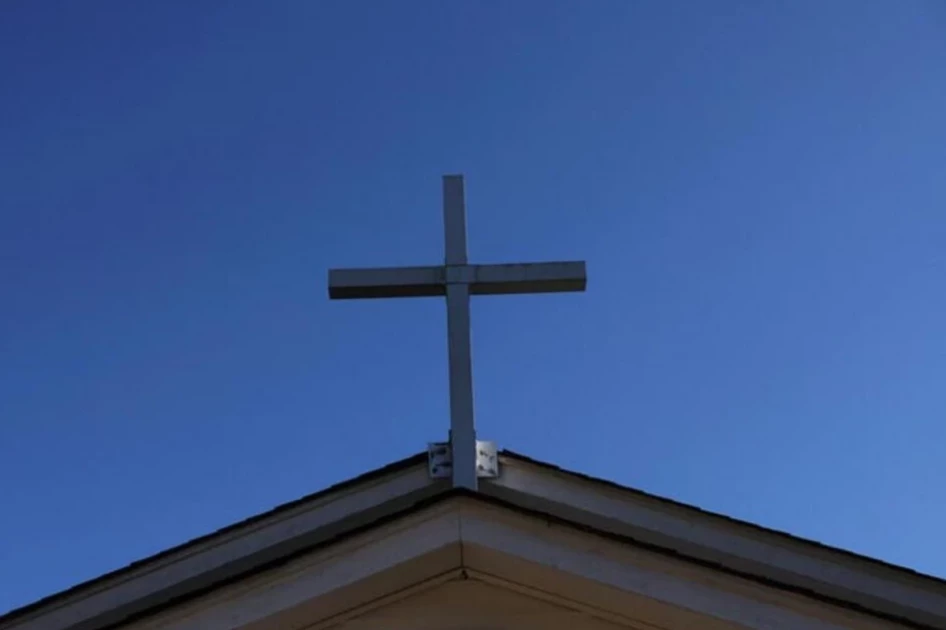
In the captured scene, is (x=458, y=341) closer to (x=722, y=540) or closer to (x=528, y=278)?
(x=528, y=278)

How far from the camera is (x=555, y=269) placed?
20.9 ft

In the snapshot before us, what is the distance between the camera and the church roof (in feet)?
19.4

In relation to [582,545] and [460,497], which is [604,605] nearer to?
[582,545]

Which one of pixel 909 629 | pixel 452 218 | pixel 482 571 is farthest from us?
pixel 452 218

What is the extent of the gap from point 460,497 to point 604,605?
65 centimetres

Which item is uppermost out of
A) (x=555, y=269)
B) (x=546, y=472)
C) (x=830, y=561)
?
(x=555, y=269)

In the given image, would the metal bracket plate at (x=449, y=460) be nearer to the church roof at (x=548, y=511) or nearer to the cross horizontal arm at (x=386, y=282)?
the church roof at (x=548, y=511)

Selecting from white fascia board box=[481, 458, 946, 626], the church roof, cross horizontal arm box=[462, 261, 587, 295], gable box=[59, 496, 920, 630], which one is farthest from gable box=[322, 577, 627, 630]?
cross horizontal arm box=[462, 261, 587, 295]

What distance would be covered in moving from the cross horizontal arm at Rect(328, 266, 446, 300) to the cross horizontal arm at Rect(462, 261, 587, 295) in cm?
10

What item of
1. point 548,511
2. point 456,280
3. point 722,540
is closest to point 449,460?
point 548,511

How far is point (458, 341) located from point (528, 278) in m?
0.54

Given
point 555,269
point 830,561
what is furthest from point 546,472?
point 830,561

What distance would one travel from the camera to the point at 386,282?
6332 millimetres

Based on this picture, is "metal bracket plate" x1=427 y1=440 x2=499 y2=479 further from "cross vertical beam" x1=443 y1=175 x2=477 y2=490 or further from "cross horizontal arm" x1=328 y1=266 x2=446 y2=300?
"cross horizontal arm" x1=328 y1=266 x2=446 y2=300
